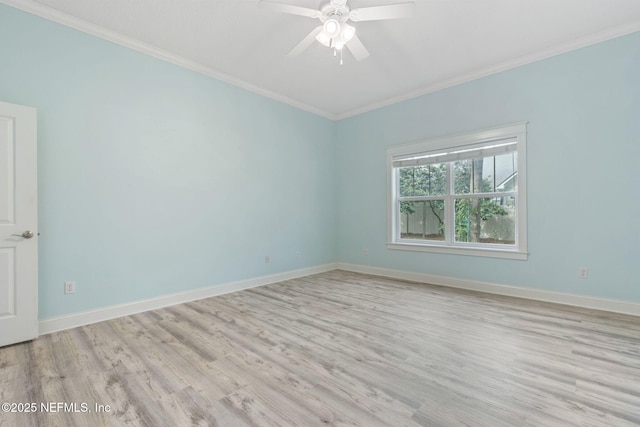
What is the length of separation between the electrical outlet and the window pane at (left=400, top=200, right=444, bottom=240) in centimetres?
438

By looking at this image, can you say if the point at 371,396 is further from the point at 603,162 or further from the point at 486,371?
the point at 603,162

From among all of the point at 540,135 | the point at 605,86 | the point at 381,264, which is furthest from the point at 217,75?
the point at 605,86

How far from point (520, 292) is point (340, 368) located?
2.89 meters

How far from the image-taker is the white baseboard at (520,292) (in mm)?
2975

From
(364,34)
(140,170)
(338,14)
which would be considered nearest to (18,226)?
(140,170)

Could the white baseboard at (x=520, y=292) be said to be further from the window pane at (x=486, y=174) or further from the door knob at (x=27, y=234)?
the door knob at (x=27, y=234)

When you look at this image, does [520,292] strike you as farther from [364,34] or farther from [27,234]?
[27,234]

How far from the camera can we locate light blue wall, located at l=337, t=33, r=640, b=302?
295cm

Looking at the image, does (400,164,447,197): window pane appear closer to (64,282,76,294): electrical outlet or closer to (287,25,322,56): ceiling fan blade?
(287,25,322,56): ceiling fan blade

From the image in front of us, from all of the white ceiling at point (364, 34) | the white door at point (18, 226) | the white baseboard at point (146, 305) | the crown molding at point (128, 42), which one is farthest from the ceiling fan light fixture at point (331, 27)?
the white baseboard at point (146, 305)

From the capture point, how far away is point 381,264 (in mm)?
4926

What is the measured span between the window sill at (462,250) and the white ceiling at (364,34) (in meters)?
2.40

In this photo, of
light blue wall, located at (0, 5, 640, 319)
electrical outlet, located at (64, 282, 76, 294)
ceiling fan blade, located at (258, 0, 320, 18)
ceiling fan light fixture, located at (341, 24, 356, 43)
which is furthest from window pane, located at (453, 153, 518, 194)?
electrical outlet, located at (64, 282, 76, 294)

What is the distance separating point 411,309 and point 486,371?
1258mm
